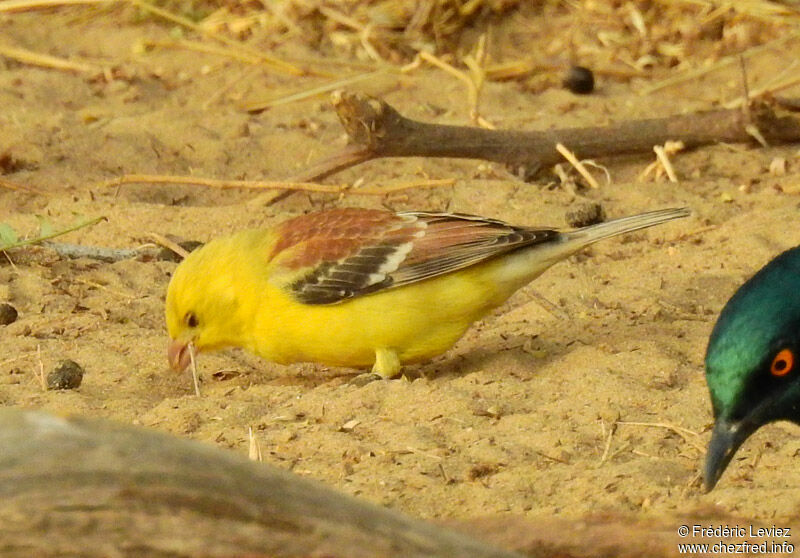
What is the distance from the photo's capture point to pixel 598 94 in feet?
29.1

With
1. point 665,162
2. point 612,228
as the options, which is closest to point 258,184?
point 612,228

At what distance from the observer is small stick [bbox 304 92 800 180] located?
6.68m

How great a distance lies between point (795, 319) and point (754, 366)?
0.57ft

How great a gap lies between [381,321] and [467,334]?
76 cm

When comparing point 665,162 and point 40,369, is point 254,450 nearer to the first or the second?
point 40,369

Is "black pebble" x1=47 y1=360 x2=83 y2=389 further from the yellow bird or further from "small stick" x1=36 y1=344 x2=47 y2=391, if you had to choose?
the yellow bird

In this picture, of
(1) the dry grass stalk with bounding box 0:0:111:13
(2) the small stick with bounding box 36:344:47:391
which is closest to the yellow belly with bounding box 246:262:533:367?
(2) the small stick with bounding box 36:344:47:391

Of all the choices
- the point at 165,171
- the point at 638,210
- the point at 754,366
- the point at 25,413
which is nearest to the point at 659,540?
the point at 754,366

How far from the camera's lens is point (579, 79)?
8734 mm

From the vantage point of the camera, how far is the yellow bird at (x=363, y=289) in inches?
212

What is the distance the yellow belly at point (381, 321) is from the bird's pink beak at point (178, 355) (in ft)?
1.00

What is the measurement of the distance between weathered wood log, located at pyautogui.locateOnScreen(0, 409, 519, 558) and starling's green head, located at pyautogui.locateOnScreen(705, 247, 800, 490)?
1.10 meters

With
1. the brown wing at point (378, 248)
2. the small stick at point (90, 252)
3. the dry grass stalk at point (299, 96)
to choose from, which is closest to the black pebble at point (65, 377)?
the brown wing at point (378, 248)

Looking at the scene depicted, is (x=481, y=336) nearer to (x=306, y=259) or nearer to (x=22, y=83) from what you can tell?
(x=306, y=259)
